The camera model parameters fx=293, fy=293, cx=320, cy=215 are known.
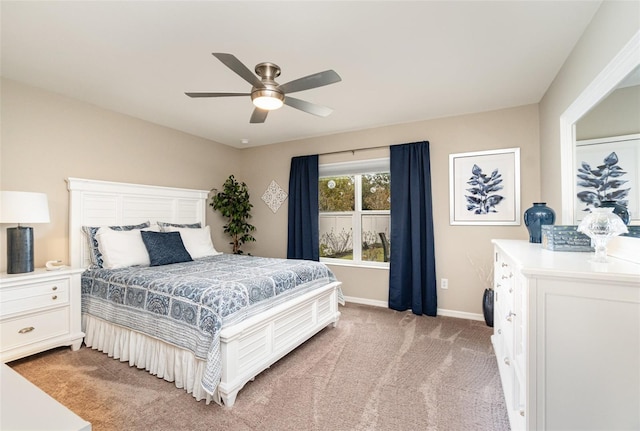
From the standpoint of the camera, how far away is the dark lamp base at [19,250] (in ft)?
8.09

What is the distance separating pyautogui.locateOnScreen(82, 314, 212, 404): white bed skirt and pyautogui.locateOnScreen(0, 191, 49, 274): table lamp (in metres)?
0.70

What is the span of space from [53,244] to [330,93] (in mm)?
3204

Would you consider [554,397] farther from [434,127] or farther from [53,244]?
[53,244]

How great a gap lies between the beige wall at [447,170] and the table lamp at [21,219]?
317cm

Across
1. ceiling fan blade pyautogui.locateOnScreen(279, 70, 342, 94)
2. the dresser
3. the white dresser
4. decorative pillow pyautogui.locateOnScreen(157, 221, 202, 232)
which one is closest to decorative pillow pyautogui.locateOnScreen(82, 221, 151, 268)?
decorative pillow pyautogui.locateOnScreen(157, 221, 202, 232)

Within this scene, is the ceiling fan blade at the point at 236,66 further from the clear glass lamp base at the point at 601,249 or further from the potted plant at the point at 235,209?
the potted plant at the point at 235,209

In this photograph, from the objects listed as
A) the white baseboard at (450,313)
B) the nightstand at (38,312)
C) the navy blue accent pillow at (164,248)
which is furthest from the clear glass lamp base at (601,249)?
the nightstand at (38,312)

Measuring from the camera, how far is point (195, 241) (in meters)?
3.76

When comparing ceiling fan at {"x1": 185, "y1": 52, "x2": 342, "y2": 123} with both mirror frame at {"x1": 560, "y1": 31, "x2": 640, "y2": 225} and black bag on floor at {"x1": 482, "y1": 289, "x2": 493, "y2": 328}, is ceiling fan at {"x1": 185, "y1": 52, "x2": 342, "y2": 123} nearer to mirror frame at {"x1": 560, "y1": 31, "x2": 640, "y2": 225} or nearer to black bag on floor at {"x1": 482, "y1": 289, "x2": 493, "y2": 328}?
mirror frame at {"x1": 560, "y1": 31, "x2": 640, "y2": 225}

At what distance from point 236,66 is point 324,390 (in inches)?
88.4

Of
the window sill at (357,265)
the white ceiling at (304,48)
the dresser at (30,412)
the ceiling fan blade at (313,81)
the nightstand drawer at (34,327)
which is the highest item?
the white ceiling at (304,48)

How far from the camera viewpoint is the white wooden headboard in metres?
3.06

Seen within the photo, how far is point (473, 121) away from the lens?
3.52m

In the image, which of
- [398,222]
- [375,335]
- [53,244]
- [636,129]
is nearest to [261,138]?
[398,222]
